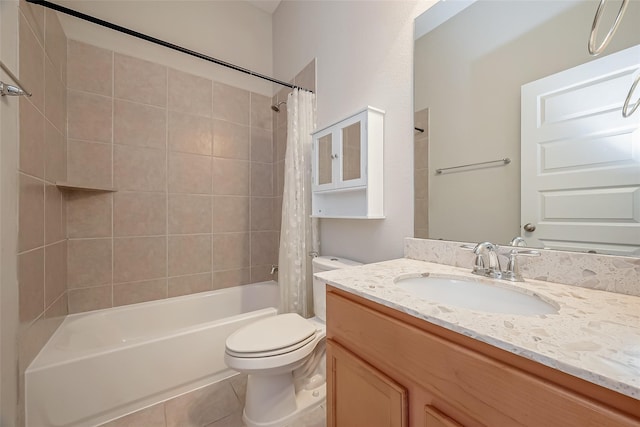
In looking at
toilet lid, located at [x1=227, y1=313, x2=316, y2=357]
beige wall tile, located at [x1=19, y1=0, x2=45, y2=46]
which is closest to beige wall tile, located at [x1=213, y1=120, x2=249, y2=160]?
beige wall tile, located at [x1=19, y1=0, x2=45, y2=46]

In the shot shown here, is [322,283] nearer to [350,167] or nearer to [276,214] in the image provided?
[350,167]

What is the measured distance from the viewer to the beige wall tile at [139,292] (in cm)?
176

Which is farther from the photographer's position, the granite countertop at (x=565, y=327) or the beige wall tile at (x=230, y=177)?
the beige wall tile at (x=230, y=177)

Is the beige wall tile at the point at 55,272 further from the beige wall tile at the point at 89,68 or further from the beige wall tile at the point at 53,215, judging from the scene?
the beige wall tile at the point at 89,68

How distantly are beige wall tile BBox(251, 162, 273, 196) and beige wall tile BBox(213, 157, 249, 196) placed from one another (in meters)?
0.06

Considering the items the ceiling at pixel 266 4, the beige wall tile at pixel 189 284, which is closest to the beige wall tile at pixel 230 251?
the beige wall tile at pixel 189 284

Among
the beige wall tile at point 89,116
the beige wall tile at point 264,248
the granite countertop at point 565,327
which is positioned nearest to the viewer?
the granite countertop at point 565,327

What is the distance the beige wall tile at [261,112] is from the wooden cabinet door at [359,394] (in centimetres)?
206

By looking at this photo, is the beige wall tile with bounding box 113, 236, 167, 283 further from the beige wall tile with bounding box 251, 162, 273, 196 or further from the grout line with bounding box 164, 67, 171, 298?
the beige wall tile with bounding box 251, 162, 273, 196

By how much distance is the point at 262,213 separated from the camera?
7.80 ft

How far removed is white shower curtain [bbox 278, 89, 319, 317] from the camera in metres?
1.72

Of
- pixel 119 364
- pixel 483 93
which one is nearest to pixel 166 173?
pixel 119 364

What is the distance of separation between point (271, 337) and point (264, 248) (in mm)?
1257

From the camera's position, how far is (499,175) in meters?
0.94
